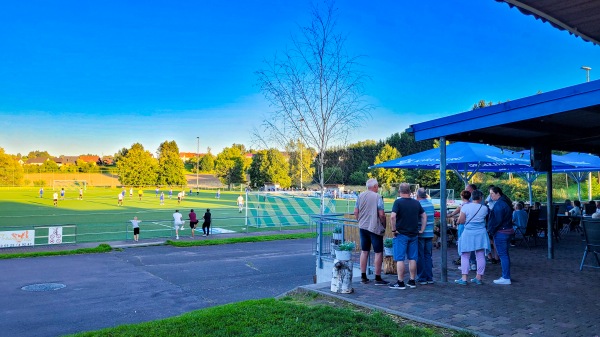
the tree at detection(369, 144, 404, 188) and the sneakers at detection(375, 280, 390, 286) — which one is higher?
the tree at detection(369, 144, 404, 188)

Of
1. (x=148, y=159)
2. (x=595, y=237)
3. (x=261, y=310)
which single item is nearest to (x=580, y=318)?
(x=595, y=237)

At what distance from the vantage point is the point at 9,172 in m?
79.4

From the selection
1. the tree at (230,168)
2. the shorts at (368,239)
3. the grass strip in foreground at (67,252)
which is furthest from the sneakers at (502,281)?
the tree at (230,168)

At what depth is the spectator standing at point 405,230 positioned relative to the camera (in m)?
7.11

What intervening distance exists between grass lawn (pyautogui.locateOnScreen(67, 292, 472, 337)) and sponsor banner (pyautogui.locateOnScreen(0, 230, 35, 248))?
14.9m

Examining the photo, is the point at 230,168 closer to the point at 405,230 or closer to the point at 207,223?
the point at 207,223

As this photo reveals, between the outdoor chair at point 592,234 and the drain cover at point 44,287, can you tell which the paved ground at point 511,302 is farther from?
the drain cover at point 44,287

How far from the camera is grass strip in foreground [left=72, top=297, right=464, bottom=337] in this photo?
16.6ft

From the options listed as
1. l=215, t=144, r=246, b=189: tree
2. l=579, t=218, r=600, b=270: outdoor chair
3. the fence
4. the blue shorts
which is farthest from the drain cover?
l=215, t=144, r=246, b=189: tree

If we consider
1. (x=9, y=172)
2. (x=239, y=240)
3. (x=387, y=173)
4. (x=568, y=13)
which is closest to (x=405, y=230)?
(x=568, y=13)

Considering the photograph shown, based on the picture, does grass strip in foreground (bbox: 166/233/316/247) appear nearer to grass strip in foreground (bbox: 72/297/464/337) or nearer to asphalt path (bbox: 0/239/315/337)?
asphalt path (bbox: 0/239/315/337)

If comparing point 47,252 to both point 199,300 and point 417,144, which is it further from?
point 417,144

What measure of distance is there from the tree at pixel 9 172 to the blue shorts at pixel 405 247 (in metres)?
87.2

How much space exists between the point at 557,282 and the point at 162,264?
11134 mm
